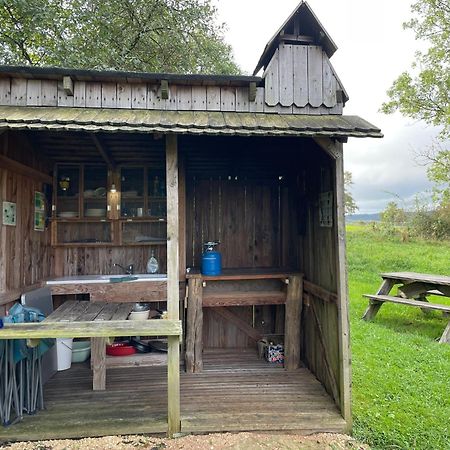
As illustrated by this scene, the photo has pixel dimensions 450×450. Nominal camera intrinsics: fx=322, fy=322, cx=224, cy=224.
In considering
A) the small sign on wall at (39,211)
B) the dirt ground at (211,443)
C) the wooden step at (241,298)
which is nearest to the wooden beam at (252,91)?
the wooden step at (241,298)

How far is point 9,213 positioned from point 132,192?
1.53 m

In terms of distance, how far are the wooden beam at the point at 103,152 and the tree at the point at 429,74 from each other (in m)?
9.91

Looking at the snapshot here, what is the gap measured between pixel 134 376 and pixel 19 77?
3.39 m

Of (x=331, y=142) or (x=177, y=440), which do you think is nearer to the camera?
(x=177, y=440)

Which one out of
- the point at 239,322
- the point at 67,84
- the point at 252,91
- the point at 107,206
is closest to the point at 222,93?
the point at 252,91

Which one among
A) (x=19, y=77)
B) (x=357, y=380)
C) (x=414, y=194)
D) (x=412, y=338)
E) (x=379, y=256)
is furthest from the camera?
(x=414, y=194)

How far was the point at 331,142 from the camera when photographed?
2.91 metres

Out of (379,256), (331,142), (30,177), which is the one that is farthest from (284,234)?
(379,256)

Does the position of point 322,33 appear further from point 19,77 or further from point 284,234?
point 19,77

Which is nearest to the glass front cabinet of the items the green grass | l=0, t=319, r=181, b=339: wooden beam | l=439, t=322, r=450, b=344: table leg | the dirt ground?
l=0, t=319, r=181, b=339: wooden beam

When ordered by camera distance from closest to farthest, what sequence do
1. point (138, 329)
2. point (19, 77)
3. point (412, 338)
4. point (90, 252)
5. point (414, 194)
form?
point (138, 329)
point (19, 77)
point (90, 252)
point (412, 338)
point (414, 194)

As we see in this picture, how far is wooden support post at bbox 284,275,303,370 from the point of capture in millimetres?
3764

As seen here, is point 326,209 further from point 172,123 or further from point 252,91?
point 172,123

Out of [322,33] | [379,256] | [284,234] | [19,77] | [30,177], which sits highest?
[322,33]
